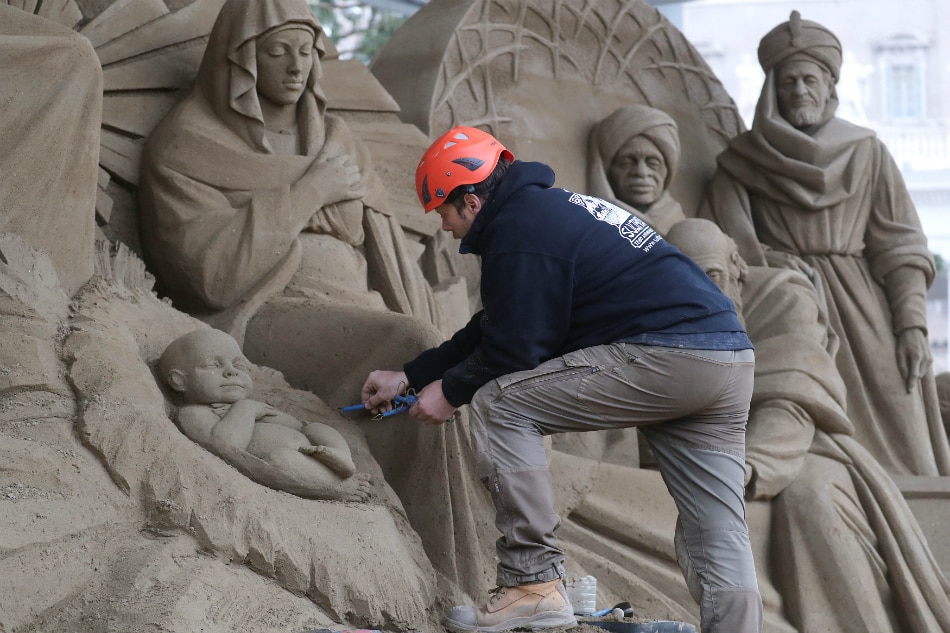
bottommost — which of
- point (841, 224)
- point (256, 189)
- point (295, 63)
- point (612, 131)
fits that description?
point (841, 224)

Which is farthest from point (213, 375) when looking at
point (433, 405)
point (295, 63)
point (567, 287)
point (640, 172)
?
point (640, 172)

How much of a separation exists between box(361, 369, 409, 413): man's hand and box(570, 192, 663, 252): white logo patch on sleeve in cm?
75

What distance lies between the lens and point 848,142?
24.5 ft

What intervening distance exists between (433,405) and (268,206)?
1663 mm

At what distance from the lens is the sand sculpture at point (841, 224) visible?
23.7 ft

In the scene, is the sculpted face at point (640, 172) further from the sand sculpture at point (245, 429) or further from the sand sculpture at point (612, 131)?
the sand sculpture at point (245, 429)

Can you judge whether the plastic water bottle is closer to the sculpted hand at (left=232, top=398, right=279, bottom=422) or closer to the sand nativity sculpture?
the sand nativity sculpture

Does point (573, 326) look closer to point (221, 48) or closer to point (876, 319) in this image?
point (221, 48)

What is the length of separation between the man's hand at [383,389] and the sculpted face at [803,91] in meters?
3.88

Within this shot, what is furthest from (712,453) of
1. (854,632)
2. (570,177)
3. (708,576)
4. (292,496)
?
(570,177)

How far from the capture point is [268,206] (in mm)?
5367

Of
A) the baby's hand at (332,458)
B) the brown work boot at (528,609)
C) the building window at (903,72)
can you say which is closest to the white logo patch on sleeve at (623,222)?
the brown work boot at (528,609)

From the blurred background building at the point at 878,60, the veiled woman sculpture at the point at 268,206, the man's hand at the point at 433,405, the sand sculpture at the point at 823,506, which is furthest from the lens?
the blurred background building at the point at 878,60

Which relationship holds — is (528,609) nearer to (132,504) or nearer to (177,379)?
(132,504)
